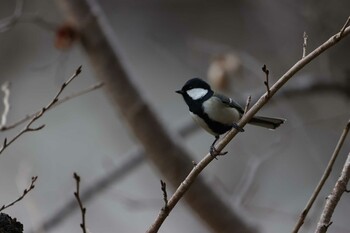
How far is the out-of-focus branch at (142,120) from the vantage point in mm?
1930

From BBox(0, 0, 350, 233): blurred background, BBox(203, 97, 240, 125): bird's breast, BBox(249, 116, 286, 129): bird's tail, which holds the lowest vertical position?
BBox(203, 97, 240, 125): bird's breast

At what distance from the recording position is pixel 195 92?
1.38 metres

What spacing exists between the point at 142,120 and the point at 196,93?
58 centimetres

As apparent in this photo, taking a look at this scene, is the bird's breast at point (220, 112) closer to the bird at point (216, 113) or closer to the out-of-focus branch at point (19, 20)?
the bird at point (216, 113)

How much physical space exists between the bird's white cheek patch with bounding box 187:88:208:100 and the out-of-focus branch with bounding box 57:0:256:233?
0.56 m

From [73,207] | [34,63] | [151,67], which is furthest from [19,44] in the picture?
[73,207]

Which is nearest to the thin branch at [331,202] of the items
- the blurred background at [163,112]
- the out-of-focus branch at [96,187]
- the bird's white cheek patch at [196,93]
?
the bird's white cheek patch at [196,93]

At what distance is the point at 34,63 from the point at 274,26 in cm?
193

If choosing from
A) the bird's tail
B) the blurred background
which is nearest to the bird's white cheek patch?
the bird's tail

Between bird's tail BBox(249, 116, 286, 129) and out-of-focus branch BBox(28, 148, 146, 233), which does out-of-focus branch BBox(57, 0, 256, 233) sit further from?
bird's tail BBox(249, 116, 286, 129)

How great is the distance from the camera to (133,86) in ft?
6.37

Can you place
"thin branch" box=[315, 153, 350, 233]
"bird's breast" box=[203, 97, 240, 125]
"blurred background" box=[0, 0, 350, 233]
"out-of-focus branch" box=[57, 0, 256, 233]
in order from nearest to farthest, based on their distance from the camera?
1. "thin branch" box=[315, 153, 350, 233]
2. "bird's breast" box=[203, 97, 240, 125]
3. "out-of-focus branch" box=[57, 0, 256, 233]
4. "blurred background" box=[0, 0, 350, 233]

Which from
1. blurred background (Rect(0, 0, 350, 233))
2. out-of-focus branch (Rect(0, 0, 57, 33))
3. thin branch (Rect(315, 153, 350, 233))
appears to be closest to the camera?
thin branch (Rect(315, 153, 350, 233))

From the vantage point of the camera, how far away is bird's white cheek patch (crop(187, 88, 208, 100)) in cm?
136
